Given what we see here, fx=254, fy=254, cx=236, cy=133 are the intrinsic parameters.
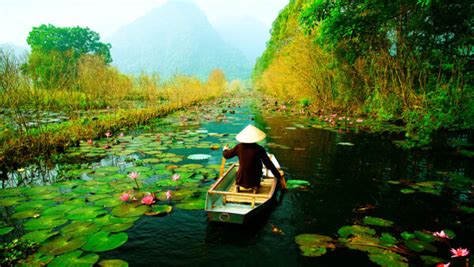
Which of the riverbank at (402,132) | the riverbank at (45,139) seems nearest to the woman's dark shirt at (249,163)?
the riverbank at (45,139)

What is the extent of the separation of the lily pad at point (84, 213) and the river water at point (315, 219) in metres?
0.58

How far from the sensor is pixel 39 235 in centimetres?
287

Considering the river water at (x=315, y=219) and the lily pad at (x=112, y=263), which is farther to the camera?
the river water at (x=315, y=219)

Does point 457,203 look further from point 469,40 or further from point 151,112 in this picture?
point 151,112

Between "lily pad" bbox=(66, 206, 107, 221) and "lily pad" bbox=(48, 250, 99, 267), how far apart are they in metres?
0.76

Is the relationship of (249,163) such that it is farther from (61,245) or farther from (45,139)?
(45,139)

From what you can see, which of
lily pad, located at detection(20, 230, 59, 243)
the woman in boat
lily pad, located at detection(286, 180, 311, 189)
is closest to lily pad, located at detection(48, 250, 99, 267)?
lily pad, located at detection(20, 230, 59, 243)

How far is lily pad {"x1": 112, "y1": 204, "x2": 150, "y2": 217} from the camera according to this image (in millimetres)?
3438

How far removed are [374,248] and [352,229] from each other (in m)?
0.41

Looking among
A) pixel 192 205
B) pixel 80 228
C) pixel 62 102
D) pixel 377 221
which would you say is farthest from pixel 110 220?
pixel 62 102

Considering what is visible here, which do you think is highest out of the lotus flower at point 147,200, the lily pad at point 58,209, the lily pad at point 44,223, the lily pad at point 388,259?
the lotus flower at point 147,200

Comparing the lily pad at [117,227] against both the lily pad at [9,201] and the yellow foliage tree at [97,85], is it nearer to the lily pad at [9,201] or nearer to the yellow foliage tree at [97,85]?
the lily pad at [9,201]

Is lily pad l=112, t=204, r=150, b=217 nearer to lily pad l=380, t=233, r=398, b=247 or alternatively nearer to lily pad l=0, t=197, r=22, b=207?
lily pad l=0, t=197, r=22, b=207

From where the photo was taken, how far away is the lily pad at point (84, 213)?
327 cm
